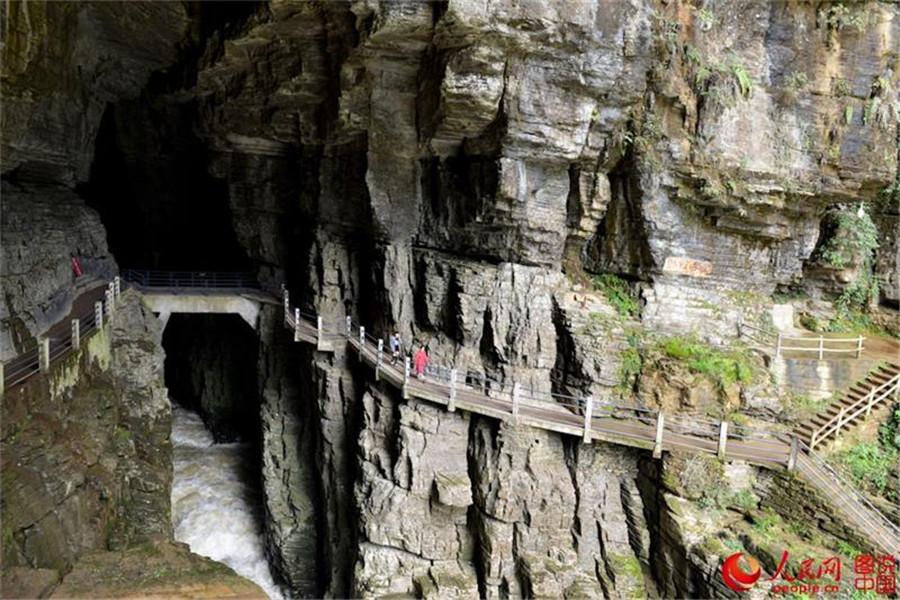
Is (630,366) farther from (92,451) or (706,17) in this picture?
(92,451)

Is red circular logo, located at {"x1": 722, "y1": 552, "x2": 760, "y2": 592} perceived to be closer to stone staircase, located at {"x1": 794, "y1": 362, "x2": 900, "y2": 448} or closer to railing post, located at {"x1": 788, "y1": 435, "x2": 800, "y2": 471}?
railing post, located at {"x1": 788, "y1": 435, "x2": 800, "y2": 471}

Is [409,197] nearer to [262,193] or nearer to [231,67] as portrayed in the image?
[231,67]

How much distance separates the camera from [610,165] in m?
14.2

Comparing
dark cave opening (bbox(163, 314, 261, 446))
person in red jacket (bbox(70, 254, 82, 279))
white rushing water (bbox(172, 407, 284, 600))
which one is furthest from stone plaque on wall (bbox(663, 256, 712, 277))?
person in red jacket (bbox(70, 254, 82, 279))

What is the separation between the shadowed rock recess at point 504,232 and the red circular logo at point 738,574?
1.07ft

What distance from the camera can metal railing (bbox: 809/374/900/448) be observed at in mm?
12695

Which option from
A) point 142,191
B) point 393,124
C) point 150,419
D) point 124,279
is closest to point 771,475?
point 393,124

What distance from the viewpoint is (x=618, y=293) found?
15164 millimetres

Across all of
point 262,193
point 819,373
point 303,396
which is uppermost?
point 262,193

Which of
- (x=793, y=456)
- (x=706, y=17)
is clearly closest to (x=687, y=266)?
(x=793, y=456)

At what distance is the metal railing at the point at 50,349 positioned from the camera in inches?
419

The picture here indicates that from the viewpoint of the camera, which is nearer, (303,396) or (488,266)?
(488,266)

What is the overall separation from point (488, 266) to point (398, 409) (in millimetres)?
4480

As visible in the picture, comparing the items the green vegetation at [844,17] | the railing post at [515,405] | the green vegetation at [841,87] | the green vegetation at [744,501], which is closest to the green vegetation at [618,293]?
the railing post at [515,405]
